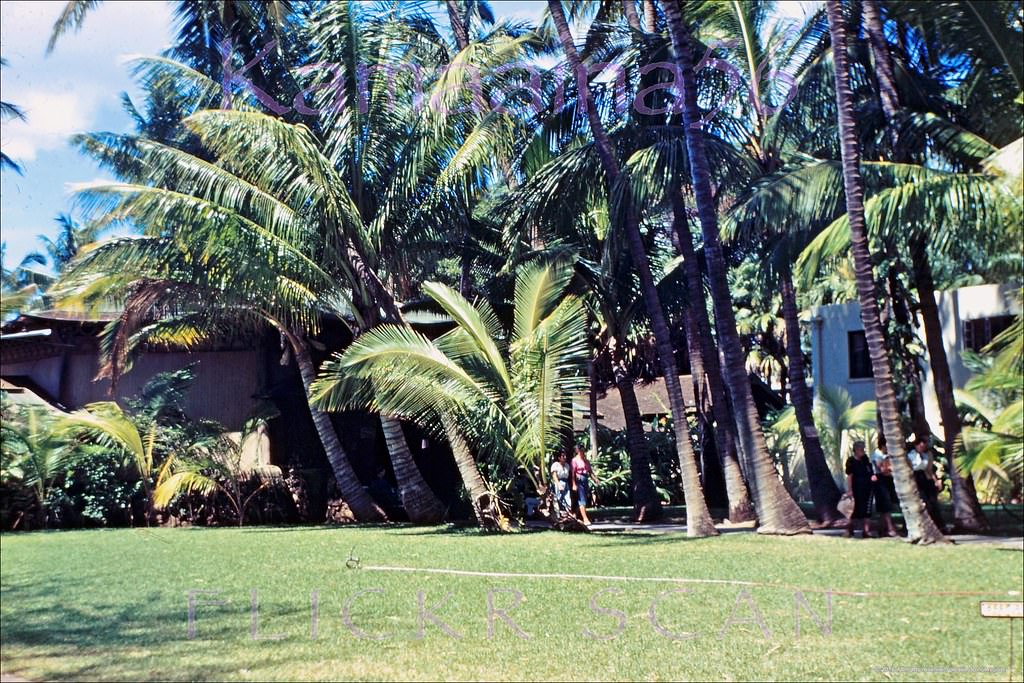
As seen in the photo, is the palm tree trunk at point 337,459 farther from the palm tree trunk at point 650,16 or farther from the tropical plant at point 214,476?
the palm tree trunk at point 650,16

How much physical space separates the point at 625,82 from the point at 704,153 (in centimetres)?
275

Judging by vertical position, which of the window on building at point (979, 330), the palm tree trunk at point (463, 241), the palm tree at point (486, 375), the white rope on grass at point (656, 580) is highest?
the palm tree trunk at point (463, 241)

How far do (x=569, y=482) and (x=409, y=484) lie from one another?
2.63m

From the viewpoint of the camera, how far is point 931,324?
48.2ft

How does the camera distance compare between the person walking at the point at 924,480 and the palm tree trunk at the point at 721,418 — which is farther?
the palm tree trunk at the point at 721,418

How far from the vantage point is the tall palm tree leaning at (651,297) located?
564 inches

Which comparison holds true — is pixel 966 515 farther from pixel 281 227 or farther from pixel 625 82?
pixel 281 227

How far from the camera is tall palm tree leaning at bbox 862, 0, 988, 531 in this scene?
532 inches

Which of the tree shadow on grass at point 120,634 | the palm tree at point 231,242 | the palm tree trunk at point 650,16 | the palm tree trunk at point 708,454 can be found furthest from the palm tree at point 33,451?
the palm tree trunk at point 708,454

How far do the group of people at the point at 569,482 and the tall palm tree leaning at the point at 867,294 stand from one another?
4275mm

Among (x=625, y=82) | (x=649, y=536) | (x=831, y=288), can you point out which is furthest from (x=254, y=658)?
(x=831, y=288)

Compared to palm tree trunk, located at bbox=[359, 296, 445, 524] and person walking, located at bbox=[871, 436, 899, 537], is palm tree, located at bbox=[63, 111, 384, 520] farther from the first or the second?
person walking, located at bbox=[871, 436, 899, 537]

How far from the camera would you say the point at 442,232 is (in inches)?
633

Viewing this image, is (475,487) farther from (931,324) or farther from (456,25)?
(456,25)
